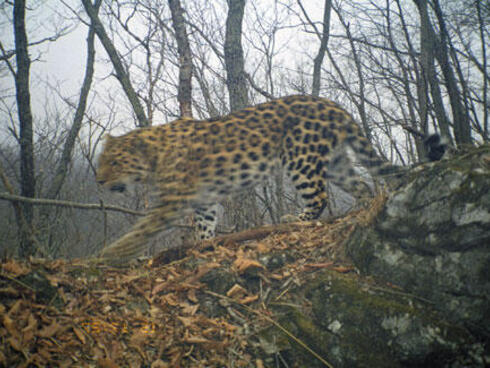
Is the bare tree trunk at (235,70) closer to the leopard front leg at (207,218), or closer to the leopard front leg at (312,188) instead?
the leopard front leg at (207,218)

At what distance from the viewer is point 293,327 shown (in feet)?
8.83

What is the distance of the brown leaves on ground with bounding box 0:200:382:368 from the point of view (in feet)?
7.36

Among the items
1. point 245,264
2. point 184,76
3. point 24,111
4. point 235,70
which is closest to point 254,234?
point 245,264

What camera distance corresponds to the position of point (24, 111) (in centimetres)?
655

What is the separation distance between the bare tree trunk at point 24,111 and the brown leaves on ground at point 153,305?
12.5ft

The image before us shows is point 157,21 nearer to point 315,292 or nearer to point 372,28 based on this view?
point 372,28

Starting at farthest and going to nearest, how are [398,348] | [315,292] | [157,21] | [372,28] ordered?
[157,21] → [372,28] → [315,292] → [398,348]

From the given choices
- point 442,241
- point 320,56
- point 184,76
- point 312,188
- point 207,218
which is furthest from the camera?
point 320,56

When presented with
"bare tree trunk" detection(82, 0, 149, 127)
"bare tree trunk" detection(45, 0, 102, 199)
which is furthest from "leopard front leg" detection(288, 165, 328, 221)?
"bare tree trunk" detection(45, 0, 102, 199)

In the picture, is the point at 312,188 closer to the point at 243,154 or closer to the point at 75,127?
the point at 243,154

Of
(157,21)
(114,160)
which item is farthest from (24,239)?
(157,21)

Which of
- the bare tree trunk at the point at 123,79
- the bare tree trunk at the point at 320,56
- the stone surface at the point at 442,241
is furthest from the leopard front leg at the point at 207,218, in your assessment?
the bare tree trunk at the point at 320,56

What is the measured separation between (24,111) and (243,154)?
4.87m

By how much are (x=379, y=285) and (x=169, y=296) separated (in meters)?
1.94
